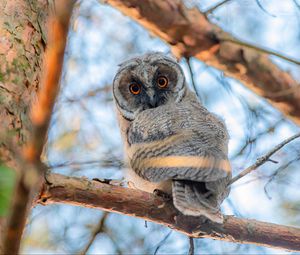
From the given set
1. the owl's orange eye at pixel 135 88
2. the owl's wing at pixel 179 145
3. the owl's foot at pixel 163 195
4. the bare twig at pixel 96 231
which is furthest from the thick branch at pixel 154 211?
the owl's orange eye at pixel 135 88

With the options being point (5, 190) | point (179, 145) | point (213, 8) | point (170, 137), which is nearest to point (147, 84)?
point (213, 8)

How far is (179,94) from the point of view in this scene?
3902mm

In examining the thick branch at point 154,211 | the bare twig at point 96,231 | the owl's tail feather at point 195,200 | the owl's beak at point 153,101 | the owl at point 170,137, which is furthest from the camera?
the owl's beak at point 153,101

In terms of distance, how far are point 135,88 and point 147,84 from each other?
0.38 feet

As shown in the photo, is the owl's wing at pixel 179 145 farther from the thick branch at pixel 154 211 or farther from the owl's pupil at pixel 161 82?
the owl's pupil at pixel 161 82

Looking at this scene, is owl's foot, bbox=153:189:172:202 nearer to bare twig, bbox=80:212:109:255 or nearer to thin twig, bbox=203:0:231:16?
bare twig, bbox=80:212:109:255

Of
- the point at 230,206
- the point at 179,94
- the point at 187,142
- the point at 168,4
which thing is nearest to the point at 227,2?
the point at 168,4

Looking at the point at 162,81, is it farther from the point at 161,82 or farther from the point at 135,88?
the point at 135,88

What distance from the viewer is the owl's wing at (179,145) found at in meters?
2.68

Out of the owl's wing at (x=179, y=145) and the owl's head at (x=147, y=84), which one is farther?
the owl's head at (x=147, y=84)

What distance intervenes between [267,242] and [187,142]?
2.27 feet

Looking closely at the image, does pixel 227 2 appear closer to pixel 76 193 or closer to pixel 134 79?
pixel 134 79

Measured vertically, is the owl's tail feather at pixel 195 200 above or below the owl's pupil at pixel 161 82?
above

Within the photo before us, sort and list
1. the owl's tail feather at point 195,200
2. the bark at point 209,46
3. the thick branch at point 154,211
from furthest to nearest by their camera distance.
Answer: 1. the bark at point 209,46
2. the owl's tail feather at point 195,200
3. the thick branch at point 154,211
